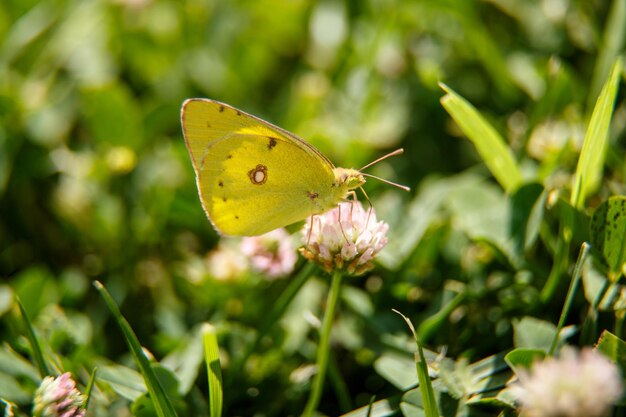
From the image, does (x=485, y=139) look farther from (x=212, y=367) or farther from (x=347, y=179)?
(x=212, y=367)

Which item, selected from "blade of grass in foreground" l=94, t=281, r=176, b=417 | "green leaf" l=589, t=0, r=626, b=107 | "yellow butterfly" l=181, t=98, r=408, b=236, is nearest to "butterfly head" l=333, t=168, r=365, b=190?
"yellow butterfly" l=181, t=98, r=408, b=236

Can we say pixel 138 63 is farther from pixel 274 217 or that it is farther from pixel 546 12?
pixel 546 12

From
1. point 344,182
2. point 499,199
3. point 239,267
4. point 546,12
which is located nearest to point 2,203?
point 239,267

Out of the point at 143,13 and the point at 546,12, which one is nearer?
the point at 546,12

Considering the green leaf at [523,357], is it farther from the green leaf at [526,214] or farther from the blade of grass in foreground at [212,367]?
the blade of grass in foreground at [212,367]

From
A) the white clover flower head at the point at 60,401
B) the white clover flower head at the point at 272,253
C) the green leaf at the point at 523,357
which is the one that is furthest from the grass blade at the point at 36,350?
the green leaf at the point at 523,357
